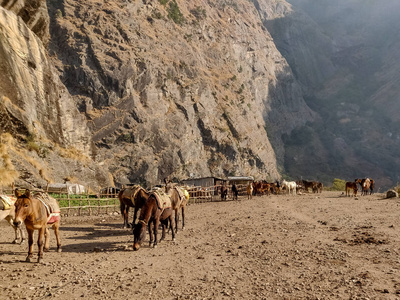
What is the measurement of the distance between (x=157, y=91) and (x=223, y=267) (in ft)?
187

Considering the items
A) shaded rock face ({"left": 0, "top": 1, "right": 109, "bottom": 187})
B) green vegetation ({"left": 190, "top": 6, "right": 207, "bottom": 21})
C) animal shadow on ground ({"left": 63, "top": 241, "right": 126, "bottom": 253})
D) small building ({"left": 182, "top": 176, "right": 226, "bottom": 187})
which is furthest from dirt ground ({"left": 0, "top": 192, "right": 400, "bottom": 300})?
green vegetation ({"left": 190, "top": 6, "right": 207, "bottom": 21})

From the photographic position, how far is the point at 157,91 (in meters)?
61.9

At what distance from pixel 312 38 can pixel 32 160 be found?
15825cm

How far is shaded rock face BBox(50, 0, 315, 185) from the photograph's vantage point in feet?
179

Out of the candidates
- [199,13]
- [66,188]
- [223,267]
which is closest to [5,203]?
[223,267]

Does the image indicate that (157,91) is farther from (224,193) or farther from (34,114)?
(224,193)

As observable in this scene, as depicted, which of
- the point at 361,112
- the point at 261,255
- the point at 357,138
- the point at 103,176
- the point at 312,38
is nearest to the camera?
the point at 261,255

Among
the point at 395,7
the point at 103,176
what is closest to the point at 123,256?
the point at 103,176

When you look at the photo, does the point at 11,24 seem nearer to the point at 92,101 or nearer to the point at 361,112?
the point at 92,101

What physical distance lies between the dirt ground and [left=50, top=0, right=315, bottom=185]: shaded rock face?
4168 cm

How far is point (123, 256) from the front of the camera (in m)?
9.35

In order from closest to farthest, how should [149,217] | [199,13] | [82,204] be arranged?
[149,217] → [82,204] → [199,13]

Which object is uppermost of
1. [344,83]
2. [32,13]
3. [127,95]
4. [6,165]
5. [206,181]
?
[344,83]

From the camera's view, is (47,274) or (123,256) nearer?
(47,274)
